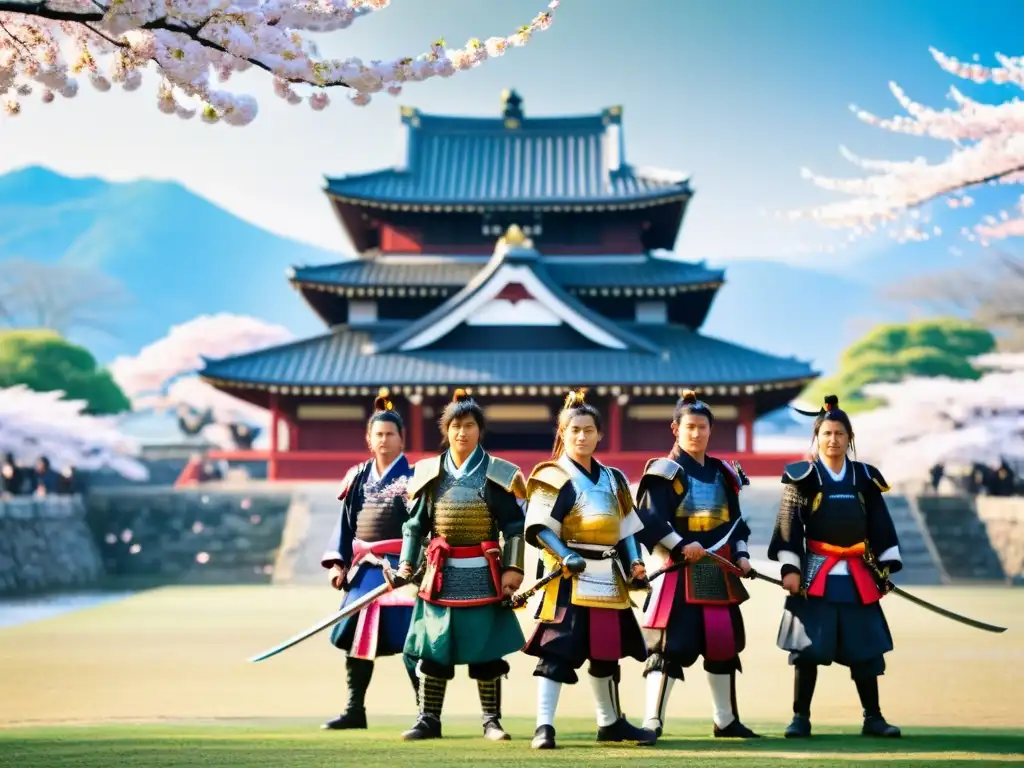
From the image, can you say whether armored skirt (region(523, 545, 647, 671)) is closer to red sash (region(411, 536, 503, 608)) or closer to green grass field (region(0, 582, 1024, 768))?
red sash (region(411, 536, 503, 608))

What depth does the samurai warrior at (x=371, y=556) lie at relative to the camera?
204 inches

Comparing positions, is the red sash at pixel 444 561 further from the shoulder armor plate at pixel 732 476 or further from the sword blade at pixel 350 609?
the shoulder armor plate at pixel 732 476

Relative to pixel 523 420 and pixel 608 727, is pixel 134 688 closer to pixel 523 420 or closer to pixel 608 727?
pixel 608 727

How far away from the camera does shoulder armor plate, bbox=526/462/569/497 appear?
480 centimetres

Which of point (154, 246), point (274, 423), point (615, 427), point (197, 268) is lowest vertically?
point (615, 427)

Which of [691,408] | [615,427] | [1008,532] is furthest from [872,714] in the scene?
[615,427]

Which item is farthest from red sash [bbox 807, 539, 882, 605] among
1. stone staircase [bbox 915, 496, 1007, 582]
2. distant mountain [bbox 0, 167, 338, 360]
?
distant mountain [bbox 0, 167, 338, 360]

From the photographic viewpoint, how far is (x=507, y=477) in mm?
4910

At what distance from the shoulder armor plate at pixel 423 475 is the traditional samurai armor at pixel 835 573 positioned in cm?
160

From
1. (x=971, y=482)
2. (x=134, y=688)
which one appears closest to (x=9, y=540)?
(x=134, y=688)

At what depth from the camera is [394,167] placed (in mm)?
24797

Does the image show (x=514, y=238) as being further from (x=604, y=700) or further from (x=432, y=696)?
(x=604, y=700)

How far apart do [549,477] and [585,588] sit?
1.71 feet

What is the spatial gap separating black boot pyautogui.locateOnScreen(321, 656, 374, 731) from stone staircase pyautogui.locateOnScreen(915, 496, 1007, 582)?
45.6 ft
